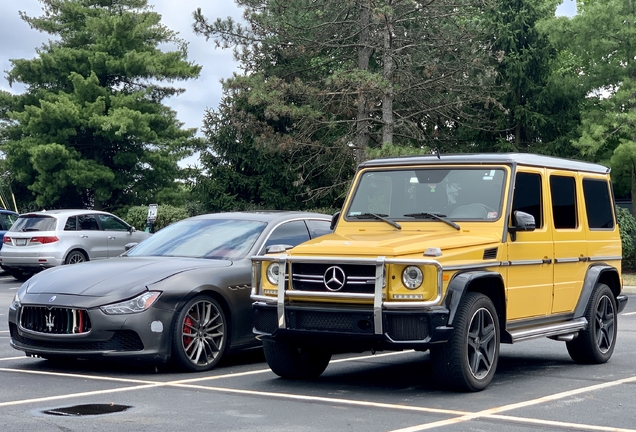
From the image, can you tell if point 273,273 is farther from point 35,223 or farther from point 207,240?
point 35,223

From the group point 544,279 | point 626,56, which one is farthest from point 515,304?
point 626,56

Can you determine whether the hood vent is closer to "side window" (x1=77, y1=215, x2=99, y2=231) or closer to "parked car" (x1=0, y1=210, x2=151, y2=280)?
"parked car" (x1=0, y1=210, x2=151, y2=280)

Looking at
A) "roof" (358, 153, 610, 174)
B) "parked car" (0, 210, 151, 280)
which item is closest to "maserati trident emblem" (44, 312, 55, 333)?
"roof" (358, 153, 610, 174)

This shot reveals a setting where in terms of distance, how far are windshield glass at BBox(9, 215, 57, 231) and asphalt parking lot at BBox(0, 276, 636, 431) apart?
14.5 metres

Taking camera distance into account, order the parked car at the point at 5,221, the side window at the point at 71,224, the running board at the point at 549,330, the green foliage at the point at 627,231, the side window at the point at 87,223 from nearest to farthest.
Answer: the running board at the point at 549,330 < the side window at the point at 71,224 < the side window at the point at 87,223 < the parked car at the point at 5,221 < the green foliage at the point at 627,231

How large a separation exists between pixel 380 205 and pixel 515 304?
1.66 metres

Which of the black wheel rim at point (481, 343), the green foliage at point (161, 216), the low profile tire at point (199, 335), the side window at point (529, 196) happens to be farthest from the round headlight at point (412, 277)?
the green foliage at point (161, 216)

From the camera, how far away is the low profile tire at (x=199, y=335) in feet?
30.5

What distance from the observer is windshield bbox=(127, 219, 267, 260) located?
1052 cm

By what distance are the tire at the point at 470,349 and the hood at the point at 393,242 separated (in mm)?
480

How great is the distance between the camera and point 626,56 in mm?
32781

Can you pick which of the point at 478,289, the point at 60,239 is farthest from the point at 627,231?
the point at 478,289

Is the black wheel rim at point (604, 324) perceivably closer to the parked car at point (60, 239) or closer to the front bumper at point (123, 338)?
the front bumper at point (123, 338)

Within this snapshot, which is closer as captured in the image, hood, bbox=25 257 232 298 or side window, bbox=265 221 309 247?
hood, bbox=25 257 232 298
